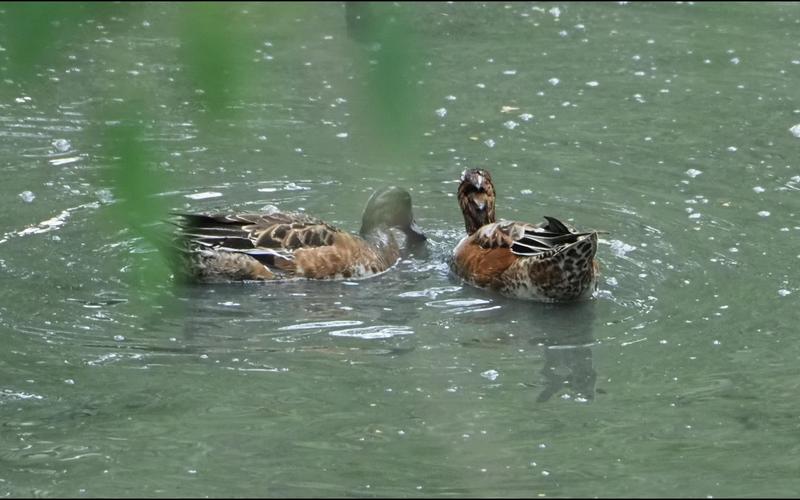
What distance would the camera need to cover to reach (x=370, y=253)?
28.6 ft

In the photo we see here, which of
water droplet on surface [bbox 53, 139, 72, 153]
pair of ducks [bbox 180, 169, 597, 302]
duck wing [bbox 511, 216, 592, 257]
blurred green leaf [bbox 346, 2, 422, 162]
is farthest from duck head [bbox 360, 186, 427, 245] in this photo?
blurred green leaf [bbox 346, 2, 422, 162]

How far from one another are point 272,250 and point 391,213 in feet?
3.32

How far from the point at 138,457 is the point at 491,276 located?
10.7ft

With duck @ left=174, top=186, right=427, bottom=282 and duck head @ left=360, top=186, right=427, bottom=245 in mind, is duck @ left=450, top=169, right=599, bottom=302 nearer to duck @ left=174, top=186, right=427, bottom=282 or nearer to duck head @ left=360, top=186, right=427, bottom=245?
duck head @ left=360, top=186, right=427, bottom=245

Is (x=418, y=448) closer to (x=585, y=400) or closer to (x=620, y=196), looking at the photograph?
(x=585, y=400)

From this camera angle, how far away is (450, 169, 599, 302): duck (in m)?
7.93

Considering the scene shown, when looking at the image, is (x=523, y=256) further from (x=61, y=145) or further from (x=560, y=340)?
(x=61, y=145)

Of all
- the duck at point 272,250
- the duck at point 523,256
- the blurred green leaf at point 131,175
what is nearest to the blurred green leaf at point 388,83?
the blurred green leaf at point 131,175

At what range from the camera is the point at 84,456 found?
5684 millimetres

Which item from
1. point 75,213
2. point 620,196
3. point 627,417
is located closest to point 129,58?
point 75,213

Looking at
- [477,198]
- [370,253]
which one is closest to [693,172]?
[477,198]

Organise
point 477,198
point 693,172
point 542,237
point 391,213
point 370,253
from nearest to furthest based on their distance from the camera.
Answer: point 542,237, point 370,253, point 477,198, point 391,213, point 693,172

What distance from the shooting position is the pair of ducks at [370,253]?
8.01 metres

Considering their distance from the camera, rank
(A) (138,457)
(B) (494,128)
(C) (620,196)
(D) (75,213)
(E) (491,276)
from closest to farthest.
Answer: (A) (138,457)
(E) (491,276)
(D) (75,213)
(C) (620,196)
(B) (494,128)
